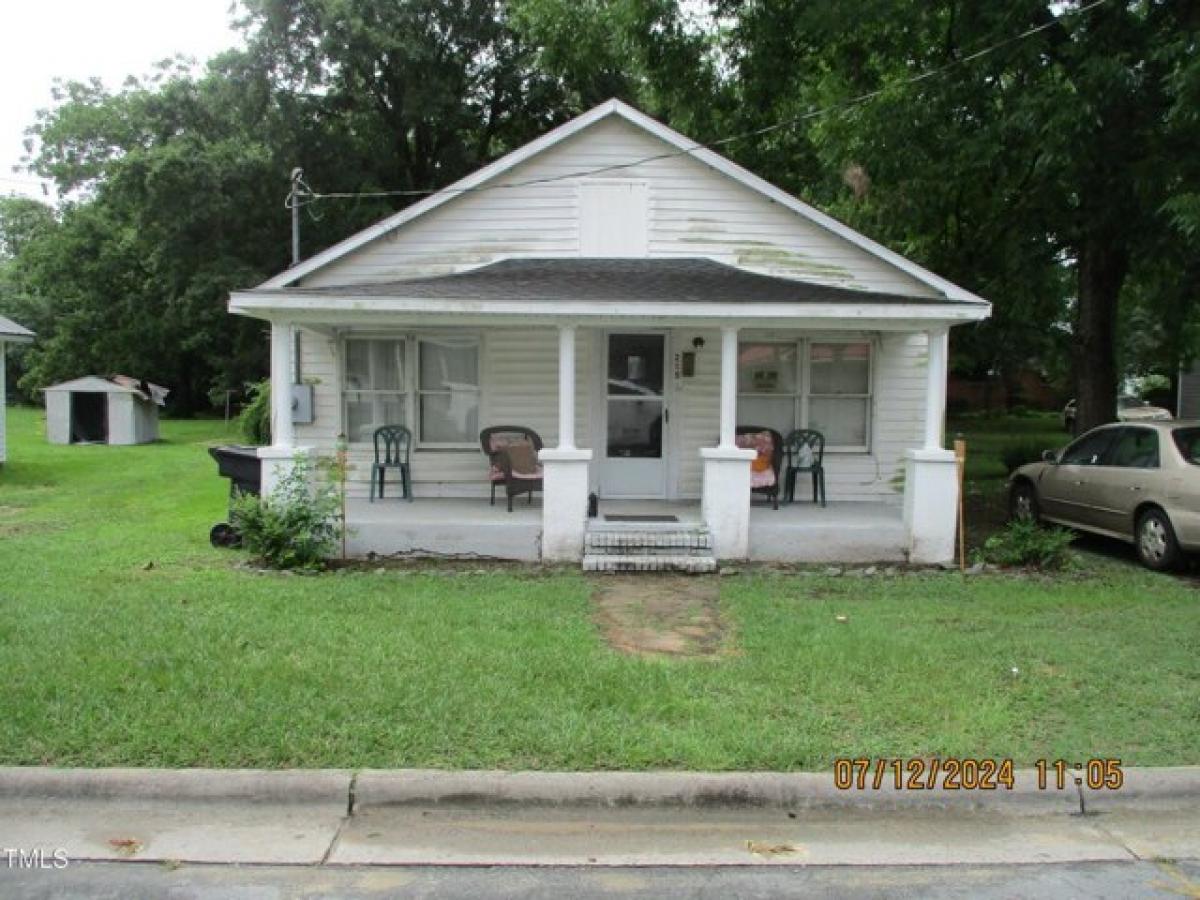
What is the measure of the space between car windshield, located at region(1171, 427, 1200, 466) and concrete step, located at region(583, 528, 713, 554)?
4595 millimetres

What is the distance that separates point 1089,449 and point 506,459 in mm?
6473

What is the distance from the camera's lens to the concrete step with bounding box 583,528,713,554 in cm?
932

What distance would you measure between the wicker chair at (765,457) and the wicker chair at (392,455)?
12.9ft

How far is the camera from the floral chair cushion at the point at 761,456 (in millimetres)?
10812


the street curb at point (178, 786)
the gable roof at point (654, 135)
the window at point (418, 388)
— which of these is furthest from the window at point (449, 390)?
the street curb at point (178, 786)

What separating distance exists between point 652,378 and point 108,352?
3695 centimetres

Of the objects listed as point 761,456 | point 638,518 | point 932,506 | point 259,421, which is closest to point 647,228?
point 761,456

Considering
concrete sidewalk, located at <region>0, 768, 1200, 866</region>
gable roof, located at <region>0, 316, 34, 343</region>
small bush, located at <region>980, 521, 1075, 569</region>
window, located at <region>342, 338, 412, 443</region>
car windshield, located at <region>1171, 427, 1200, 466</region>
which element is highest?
gable roof, located at <region>0, 316, 34, 343</region>

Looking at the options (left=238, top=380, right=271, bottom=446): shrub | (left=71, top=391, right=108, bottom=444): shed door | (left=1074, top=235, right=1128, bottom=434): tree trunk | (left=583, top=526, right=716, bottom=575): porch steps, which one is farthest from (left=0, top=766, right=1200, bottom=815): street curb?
(left=71, top=391, right=108, bottom=444): shed door

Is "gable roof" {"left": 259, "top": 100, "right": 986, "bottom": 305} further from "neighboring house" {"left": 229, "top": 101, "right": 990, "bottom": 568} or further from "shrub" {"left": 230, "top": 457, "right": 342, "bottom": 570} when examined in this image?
"shrub" {"left": 230, "top": 457, "right": 342, "bottom": 570}

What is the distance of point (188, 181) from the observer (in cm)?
2850

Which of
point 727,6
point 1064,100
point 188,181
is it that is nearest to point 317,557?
point 1064,100

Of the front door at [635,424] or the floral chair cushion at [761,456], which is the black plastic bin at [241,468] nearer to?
the front door at [635,424]

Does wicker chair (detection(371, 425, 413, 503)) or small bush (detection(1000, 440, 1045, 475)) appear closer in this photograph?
wicker chair (detection(371, 425, 413, 503))
